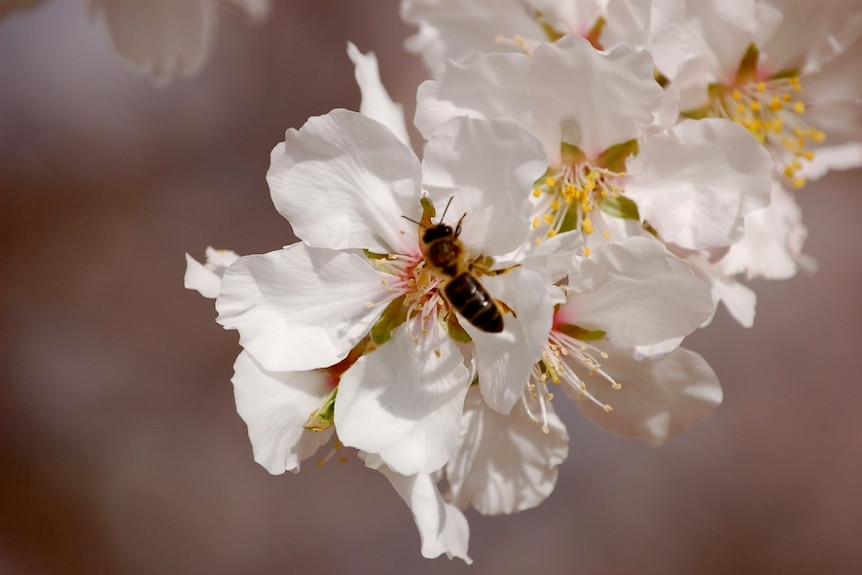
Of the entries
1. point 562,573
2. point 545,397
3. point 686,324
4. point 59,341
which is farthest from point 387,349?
point 59,341

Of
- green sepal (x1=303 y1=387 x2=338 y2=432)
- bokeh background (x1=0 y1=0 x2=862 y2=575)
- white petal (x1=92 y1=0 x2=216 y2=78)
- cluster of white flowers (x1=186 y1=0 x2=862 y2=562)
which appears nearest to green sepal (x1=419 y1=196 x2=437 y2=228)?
cluster of white flowers (x1=186 y1=0 x2=862 y2=562)

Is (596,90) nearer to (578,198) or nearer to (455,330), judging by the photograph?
(578,198)

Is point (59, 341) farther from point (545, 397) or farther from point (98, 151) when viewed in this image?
point (545, 397)

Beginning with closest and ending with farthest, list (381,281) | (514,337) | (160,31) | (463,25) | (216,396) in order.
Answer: (514,337)
(381,281)
(463,25)
(160,31)
(216,396)

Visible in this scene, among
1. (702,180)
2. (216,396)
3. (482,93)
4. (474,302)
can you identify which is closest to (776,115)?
(702,180)

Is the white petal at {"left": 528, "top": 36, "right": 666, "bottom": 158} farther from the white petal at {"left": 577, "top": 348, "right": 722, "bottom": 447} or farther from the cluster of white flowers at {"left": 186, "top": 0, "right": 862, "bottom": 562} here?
the white petal at {"left": 577, "top": 348, "right": 722, "bottom": 447}
